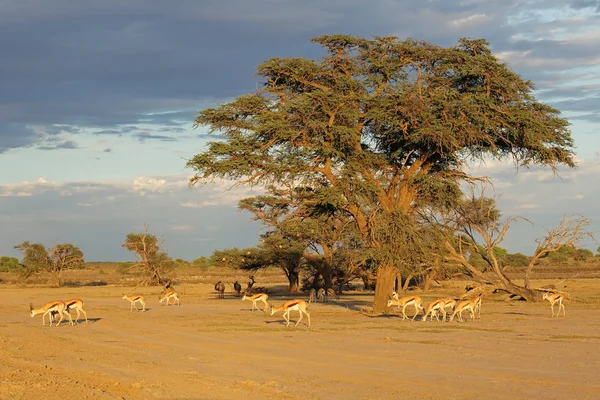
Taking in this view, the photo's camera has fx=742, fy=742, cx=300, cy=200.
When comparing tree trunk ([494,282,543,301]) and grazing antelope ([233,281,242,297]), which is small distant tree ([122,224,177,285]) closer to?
grazing antelope ([233,281,242,297])

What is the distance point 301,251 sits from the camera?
A: 47.9 meters

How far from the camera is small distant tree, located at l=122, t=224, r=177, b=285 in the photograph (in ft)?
187

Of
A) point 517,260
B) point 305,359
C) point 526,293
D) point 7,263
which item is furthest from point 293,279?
point 7,263

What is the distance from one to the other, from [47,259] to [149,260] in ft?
47.8

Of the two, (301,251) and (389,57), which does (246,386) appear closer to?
(389,57)

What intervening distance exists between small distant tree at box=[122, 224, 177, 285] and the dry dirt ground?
28139 mm

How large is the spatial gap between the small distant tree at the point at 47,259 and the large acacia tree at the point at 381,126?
145 feet

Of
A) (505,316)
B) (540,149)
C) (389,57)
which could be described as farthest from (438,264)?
(389,57)

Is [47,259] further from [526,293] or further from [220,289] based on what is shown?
[526,293]

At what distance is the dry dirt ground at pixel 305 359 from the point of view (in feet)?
40.2

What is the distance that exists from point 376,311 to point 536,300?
10177mm

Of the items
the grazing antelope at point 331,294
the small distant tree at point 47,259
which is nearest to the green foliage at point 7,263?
the small distant tree at point 47,259

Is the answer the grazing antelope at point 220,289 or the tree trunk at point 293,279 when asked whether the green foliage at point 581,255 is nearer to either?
the tree trunk at point 293,279

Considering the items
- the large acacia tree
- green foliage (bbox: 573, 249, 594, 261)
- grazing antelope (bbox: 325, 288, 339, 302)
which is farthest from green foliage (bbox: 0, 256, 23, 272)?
the large acacia tree
